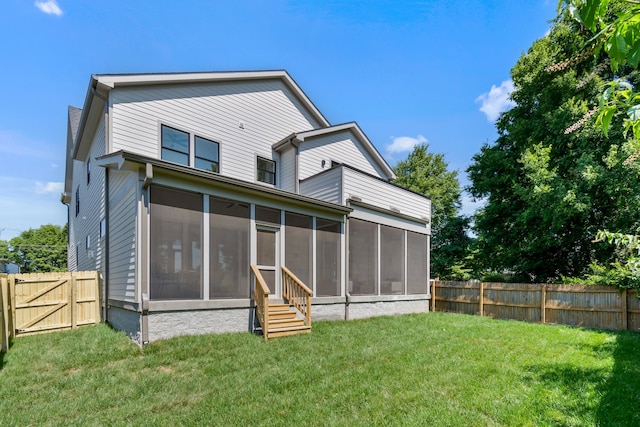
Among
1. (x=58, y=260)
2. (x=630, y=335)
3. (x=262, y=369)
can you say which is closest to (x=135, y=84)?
(x=262, y=369)

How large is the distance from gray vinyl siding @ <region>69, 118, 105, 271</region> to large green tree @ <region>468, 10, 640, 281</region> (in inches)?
609

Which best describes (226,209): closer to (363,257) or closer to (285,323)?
(285,323)

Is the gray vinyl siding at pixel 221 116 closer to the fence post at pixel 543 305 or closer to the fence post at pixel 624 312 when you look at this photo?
the fence post at pixel 543 305

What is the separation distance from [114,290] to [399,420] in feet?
24.6

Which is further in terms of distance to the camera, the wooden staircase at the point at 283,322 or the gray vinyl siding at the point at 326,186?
the gray vinyl siding at the point at 326,186

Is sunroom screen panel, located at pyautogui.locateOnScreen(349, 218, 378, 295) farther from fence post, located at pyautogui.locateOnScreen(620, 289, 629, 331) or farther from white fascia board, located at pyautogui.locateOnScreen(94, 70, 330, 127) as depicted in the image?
fence post, located at pyautogui.locateOnScreen(620, 289, 629, 331)

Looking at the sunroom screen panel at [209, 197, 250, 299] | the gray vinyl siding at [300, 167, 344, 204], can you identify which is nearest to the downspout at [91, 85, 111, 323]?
the sunroom screen panel at [209, 197, 250, 299]

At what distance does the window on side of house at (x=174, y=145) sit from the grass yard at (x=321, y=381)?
192 inches

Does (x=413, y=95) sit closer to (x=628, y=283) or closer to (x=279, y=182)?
(x=279, y=182)

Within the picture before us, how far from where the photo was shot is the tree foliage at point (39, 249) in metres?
41.0

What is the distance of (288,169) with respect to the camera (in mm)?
12203

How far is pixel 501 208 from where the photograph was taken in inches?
653

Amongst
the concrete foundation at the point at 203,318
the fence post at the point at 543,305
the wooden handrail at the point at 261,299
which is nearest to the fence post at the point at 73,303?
the concrete foundation at the point at 203,318

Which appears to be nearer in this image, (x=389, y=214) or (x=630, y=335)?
(x=630, y=335)
